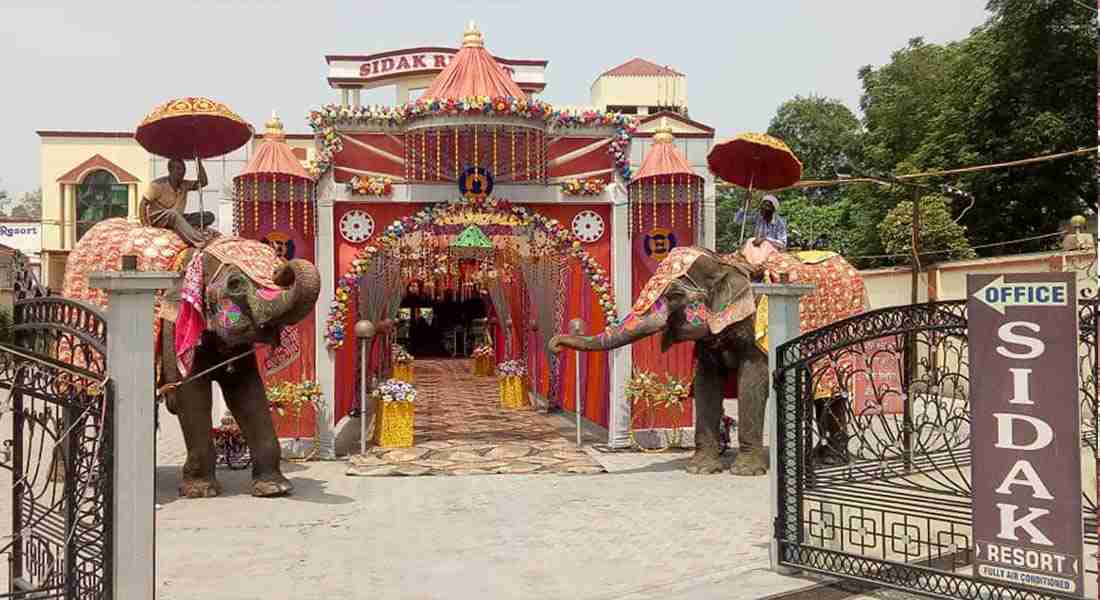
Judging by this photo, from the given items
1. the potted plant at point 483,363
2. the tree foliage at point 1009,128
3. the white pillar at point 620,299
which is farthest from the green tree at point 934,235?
the white pillar at point 620,299

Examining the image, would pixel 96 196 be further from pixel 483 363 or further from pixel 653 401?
pixel 653 401

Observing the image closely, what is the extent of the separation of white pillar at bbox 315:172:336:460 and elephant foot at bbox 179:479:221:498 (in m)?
2.12

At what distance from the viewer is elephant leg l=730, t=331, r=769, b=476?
988 cm

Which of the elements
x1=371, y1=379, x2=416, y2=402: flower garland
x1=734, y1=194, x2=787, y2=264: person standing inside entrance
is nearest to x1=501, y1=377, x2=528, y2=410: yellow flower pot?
x1=371, y1=379, x2=416, y2=402: flower garland

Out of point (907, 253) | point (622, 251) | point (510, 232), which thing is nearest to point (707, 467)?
point (622, 251)

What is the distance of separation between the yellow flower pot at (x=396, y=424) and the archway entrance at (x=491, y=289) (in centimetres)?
59

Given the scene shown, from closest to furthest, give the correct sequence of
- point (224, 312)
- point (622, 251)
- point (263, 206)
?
point (224, 312) < point (263, 206) < point (622, 251)

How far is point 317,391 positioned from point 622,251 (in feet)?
12.5

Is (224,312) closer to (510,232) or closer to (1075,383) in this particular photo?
(510,232)

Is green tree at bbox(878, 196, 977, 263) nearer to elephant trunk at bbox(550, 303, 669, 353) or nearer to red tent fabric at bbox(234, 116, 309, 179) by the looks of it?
elephant trunk at bbox(550, 303, 669, 353)

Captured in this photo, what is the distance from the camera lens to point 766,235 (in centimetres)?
1064

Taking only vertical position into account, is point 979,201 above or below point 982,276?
above

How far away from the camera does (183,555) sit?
22.1ft

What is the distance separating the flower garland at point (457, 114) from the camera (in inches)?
419
